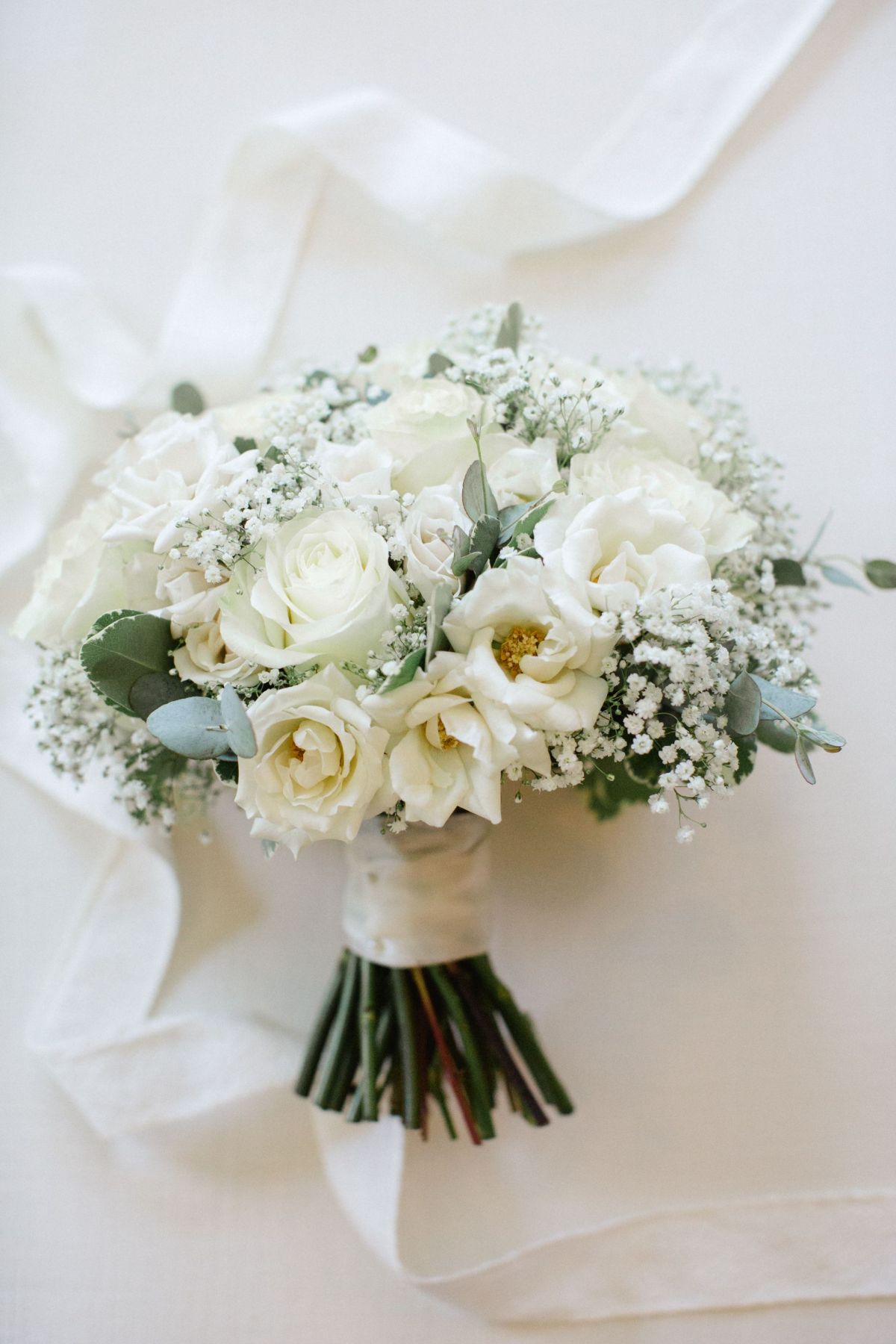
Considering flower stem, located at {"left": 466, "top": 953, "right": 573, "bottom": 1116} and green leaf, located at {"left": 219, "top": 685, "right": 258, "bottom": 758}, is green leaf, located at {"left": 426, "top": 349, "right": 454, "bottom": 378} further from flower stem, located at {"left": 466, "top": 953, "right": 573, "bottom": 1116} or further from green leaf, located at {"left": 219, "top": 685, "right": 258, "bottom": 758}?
flower stem, located at {"left": 466, "top": 953, "right": 573, "bottom": 1116}

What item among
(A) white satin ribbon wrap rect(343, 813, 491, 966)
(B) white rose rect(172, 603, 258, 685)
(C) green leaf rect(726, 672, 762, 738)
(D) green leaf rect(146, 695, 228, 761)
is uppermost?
(C) green leaf rect(726, 672, 762, 738)

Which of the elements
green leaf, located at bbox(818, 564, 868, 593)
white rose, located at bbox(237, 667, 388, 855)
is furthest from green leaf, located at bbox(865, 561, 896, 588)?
white rose, located at bbox(237, 667, 388, 855)

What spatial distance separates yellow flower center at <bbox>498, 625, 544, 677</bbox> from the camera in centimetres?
65

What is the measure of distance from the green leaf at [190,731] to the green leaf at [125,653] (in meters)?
0.05

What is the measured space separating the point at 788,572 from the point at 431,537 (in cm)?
37

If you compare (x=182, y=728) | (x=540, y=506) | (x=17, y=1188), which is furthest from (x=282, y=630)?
(x=17, y=1188)

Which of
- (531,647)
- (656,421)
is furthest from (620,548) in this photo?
(656,421)

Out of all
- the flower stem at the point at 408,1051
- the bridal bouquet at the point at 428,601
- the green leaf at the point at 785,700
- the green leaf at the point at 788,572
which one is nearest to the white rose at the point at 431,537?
the bridal bouquet at the point at 428,601

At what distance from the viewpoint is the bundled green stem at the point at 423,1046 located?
936mm

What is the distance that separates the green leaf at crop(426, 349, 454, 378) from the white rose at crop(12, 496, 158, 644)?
0.99 ft

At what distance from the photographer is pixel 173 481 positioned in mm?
719

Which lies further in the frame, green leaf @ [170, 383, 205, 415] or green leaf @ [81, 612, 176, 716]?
green leaf @ [170, 383, 205, 415]

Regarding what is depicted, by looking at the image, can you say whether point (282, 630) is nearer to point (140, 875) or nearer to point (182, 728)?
point (182, 728)

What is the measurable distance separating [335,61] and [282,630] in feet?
3.01
